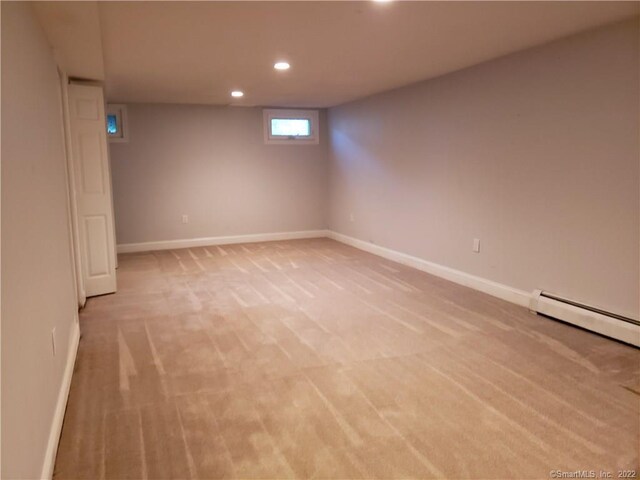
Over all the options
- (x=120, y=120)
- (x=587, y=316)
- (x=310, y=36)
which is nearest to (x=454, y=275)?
(x=587, y=316)

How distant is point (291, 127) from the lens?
25.4ft

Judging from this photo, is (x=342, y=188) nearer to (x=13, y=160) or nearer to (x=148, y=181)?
(x=148, y=181)

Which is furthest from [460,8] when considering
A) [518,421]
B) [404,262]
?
[404,262]

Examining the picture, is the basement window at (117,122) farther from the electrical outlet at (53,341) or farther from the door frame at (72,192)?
the electrical outlet at (53,341)

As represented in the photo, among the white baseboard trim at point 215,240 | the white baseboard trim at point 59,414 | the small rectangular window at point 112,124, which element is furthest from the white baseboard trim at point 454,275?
the small rectangular window at point 112,124

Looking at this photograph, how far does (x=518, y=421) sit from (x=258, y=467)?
1.28 metres

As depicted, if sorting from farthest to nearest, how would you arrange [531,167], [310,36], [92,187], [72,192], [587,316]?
[92,187]
[72,192]
[531,167]
[587,316]
[310,36]

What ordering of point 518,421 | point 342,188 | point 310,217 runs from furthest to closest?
point 310,217 → point 342,188 → point 518,421

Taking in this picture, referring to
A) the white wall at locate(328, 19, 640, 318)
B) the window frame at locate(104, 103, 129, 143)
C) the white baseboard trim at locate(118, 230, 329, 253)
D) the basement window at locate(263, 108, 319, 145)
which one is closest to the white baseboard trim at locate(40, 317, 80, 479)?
the white wall at locate(328, 19, 640, 318)

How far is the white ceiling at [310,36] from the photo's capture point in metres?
2.82

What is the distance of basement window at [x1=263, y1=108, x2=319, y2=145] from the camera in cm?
757

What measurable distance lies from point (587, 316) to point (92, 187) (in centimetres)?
444

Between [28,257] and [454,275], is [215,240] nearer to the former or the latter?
[454,275]

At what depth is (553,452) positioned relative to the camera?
6.86ft
